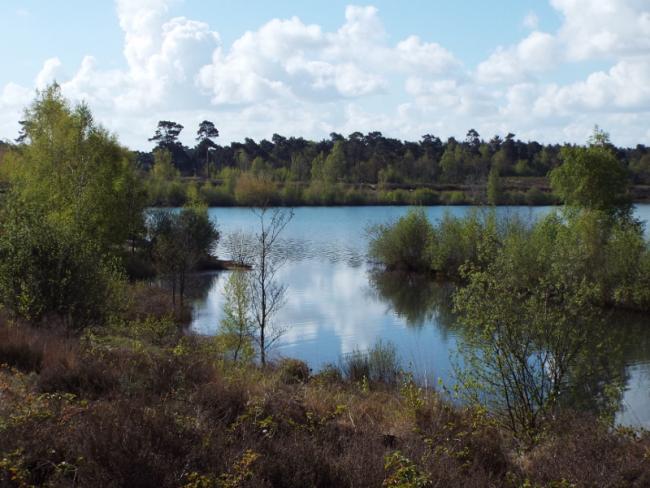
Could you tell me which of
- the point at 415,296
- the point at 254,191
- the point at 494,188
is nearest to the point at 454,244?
the point at 415,296

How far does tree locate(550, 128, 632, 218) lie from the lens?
40.2 meters

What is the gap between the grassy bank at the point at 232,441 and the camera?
19.4 ft

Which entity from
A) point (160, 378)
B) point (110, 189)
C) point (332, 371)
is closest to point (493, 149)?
point (110, 189)

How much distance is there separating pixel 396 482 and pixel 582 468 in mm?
2362

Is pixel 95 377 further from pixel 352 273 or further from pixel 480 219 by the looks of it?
pixel 480 219

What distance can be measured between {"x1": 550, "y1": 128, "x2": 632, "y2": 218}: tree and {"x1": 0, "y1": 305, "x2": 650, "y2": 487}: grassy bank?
1263 inches

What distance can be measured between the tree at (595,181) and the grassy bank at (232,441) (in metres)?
32.1

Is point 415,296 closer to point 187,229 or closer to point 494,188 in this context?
point 187,229

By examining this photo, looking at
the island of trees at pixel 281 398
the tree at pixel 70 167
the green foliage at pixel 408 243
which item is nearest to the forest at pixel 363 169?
the green foliage at pixel 408 243

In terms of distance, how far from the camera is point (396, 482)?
582 centimetres

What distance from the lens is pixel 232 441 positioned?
6777 millimetres

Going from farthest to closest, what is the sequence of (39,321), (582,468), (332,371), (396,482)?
(332,371), (39,321), (582,468), (396,482)

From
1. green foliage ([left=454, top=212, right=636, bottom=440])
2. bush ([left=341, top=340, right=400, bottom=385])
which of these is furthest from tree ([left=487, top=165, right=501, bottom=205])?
green foliage ([left=454, top=212, right=636, bottom=440])

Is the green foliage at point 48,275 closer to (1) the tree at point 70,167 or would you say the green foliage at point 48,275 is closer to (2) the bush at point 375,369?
(2) the bush at point 375,369
